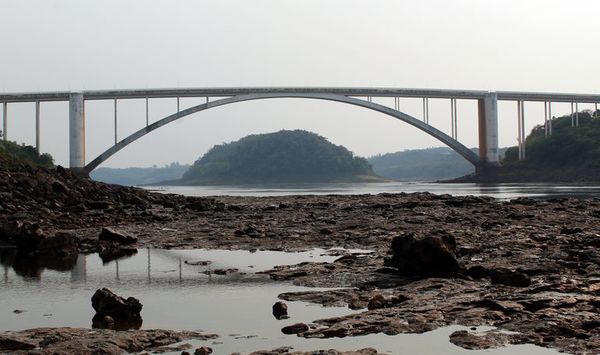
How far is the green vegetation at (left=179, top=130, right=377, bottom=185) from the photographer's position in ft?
426

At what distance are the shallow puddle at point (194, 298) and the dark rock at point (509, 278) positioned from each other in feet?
7.48

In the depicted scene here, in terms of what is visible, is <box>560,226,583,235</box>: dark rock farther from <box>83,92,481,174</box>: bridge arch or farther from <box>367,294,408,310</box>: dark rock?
<box>83,92,481,174</box>: bridge arch

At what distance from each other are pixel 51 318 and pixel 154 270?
3.98 m

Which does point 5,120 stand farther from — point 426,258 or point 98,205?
point 426,258

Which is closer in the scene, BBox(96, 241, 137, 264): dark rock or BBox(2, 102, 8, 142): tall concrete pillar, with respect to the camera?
BBox(96, 241, 137, 264): dark rock

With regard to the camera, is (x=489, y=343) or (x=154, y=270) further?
(x=154, y=270)

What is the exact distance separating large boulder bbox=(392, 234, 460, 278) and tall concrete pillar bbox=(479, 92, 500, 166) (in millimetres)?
74417

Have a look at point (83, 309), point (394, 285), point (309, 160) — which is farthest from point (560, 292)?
point (309, 160)

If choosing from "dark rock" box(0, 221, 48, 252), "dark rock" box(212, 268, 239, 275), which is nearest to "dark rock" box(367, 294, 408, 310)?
"dark rock" box(212, 268, 239, 275)

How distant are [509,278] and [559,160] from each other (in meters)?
80.3

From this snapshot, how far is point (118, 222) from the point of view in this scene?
69.6 ft

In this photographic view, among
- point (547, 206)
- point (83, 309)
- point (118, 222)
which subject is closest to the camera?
point (83, 309)

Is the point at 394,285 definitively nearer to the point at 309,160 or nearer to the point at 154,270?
the point at 154,270

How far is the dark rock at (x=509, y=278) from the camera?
8.84 metres
